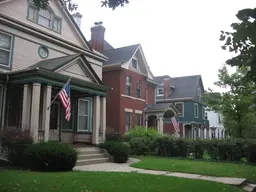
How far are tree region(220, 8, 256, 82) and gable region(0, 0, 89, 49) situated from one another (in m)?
13.4

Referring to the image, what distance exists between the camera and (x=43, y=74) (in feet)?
41.1

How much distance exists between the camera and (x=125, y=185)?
23.6 ft

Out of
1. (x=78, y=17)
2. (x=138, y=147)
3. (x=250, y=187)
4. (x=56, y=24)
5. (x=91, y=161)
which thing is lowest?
(x=250, y=187)

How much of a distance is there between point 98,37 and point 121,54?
122 inches

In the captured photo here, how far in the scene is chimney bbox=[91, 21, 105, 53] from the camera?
2209 centimetres

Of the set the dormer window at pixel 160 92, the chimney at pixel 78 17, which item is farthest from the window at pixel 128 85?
the dormer window at pixel 160 92

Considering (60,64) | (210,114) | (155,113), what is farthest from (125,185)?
(210,114)

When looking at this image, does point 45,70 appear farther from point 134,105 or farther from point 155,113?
point 155,113

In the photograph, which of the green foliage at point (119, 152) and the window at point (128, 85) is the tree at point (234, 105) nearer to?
the window at point (128, 85)

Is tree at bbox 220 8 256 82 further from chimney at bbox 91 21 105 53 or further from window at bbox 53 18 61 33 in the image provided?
chimney at bbox 91 21 105 53

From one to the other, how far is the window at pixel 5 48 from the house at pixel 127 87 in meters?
8.61

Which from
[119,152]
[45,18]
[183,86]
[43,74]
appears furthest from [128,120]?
[183,86]

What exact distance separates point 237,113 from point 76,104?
41.3 ft

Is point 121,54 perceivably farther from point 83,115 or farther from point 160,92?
point 160,92
